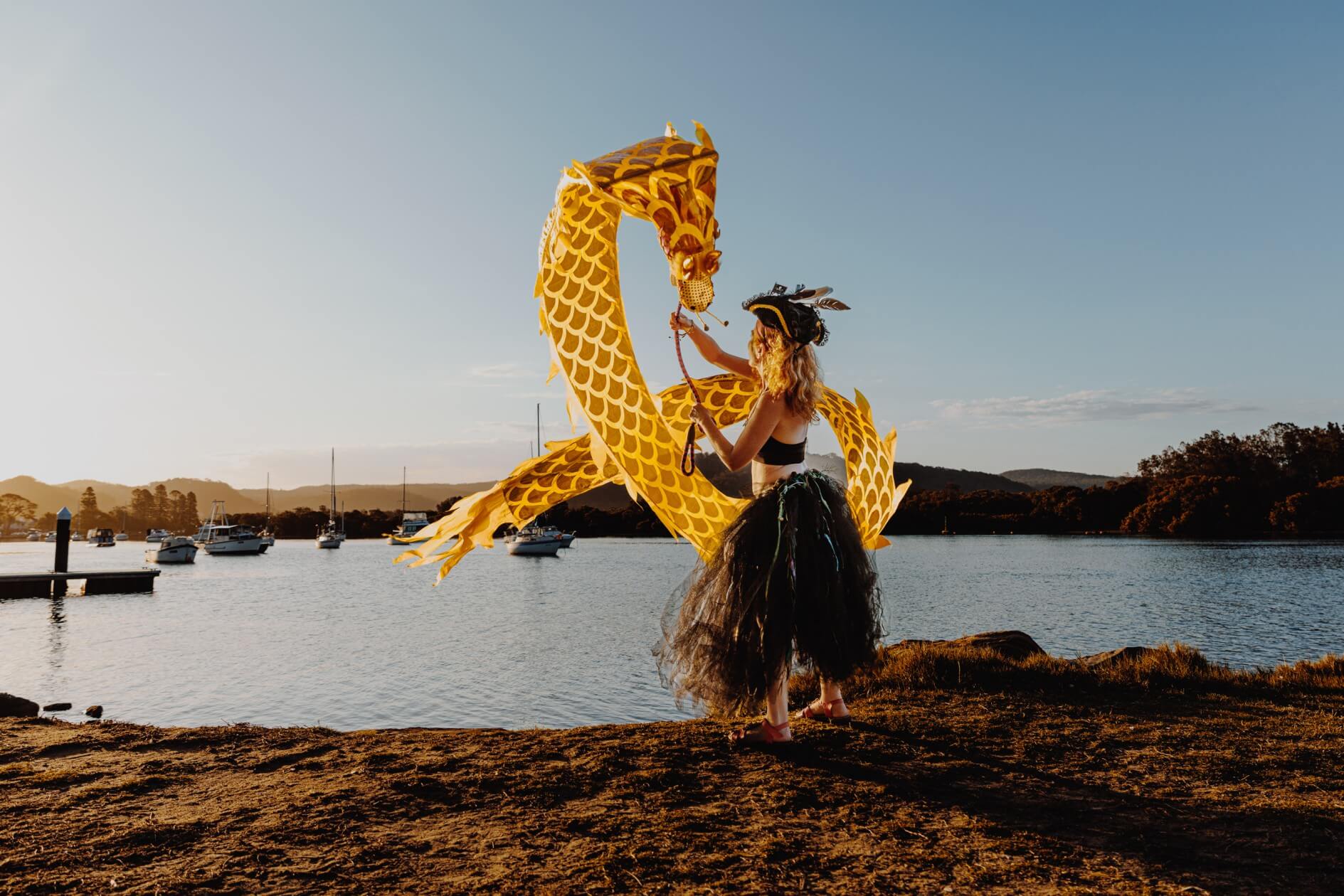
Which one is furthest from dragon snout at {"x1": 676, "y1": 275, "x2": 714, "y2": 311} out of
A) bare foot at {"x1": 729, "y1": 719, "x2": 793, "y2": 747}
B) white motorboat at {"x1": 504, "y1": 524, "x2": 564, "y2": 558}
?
white motorboat at {"x1": 504, "y1": 524, "x2": 564, "y2": 558}

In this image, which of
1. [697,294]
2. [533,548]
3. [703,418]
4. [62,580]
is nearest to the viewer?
[703,418]

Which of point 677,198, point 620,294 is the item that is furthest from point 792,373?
point 677,198

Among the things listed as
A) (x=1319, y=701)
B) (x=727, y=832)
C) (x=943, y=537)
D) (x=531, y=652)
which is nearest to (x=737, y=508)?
(x=727, y=832)

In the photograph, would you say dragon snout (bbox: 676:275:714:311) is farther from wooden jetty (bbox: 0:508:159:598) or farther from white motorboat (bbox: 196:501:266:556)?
white motorboat (bbox: 196:501:266:556)

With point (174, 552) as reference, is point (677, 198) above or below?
above

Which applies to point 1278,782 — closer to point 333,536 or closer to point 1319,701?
point 1319,701

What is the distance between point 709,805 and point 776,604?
1.32 m

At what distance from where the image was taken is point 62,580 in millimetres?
35938

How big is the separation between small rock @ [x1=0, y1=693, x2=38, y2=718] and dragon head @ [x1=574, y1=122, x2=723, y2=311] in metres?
8.86

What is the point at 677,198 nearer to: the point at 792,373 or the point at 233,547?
the point at 792,373

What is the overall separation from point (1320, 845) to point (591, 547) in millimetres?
100315

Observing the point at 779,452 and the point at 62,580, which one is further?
the point at 62,580

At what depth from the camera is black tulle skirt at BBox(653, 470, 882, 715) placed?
5.18 m

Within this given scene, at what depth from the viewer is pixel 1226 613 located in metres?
26.6
